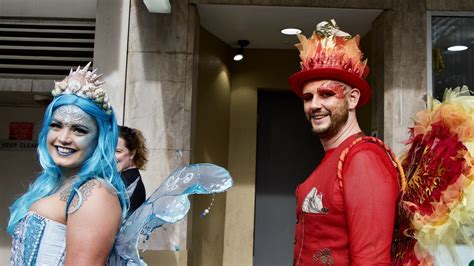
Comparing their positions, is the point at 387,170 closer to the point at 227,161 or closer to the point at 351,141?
the point at 351,141

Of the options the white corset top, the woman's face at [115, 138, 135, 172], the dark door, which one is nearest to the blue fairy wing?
the white corset top

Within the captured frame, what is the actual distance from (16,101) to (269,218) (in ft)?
11.2

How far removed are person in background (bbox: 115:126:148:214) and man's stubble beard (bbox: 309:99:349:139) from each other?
5.04ft

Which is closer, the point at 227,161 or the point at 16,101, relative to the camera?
the point at 16,101

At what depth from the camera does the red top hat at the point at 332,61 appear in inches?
83.4

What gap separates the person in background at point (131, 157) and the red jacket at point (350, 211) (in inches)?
57.7

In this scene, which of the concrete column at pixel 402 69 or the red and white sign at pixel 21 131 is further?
the red and white sign at pixel 21 131

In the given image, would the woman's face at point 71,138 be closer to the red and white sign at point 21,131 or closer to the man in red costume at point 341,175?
the man in red costume at point 341,175

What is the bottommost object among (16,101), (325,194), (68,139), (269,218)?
(269,218)

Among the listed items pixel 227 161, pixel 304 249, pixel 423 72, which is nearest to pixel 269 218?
pixel 227 161

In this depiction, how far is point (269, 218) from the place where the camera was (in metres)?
6.54

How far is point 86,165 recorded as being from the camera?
1.76m

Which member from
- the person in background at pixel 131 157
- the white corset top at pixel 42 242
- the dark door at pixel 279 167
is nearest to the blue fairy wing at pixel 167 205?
the white corset top at pixel 42 242

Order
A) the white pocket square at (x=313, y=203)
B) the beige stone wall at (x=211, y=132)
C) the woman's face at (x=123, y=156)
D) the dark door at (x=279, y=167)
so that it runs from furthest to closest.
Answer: the dark door at (x=279, y=167)
the beige stone wall at (x=211, y=132)
the woman's face at (x=123, y=156)
the white pocket square at (x=313, y=203)
